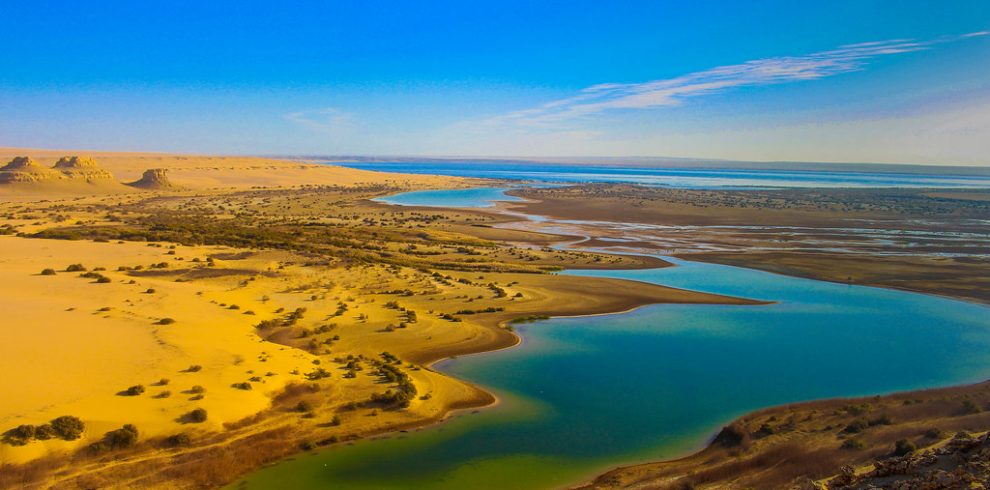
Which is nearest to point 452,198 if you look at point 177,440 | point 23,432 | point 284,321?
point 284,321

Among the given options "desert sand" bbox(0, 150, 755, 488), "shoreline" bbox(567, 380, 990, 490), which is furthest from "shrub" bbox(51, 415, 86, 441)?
"shoreline" bbox(567, 380, 990, 490)

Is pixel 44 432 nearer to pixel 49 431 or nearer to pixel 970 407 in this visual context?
pixel 49 431

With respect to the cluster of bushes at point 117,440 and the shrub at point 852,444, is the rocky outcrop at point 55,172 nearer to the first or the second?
the cluster of bushes at point 117,440

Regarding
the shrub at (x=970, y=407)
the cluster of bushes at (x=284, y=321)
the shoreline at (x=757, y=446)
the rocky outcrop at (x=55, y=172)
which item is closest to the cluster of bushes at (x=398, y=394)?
the shoreline at (x=757, y=446)

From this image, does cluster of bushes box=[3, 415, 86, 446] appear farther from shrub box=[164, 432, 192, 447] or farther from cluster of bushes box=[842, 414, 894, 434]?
cluster of bushes box=[842, 414, 894, 434]

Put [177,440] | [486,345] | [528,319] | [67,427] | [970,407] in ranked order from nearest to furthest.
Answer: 1. [67,427]
2. [177,440]
3. [970,407]
4. [486,345]
5. [528,319]
